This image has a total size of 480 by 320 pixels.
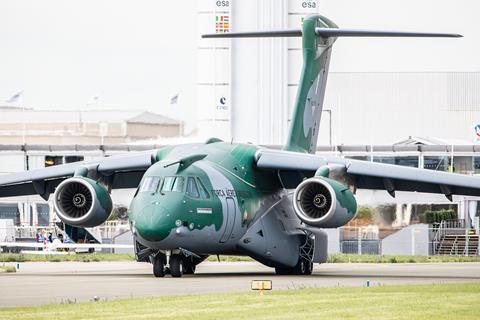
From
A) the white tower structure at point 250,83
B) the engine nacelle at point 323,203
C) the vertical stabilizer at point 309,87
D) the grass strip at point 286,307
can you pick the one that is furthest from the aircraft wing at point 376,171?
the white tower structure at point 250,83

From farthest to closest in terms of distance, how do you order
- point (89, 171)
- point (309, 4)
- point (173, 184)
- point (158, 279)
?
point (309, 4) < point (89, 171) < point (173, 184) < point (158, 279)

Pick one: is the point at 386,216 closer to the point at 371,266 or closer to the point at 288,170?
the point at 371,266

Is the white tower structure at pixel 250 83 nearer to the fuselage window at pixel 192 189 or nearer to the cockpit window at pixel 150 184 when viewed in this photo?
the fuselage window at pixel 192 189

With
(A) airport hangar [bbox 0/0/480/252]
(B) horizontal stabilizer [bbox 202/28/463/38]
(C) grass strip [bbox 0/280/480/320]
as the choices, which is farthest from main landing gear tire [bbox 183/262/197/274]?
(A) airport hangar [bbox 0/0/480/252]

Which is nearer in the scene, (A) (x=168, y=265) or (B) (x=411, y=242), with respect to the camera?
(A) (x=168, y=265)

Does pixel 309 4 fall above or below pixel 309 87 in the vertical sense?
above

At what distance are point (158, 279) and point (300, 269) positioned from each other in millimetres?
5723

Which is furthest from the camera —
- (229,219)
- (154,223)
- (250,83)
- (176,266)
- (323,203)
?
(250,83)

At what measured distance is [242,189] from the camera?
115 ft

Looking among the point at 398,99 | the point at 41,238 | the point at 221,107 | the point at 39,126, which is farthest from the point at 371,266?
the point at 39,126

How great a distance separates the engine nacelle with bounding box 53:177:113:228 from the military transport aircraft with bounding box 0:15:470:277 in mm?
26

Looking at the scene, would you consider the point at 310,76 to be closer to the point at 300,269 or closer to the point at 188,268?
the point at 300,269

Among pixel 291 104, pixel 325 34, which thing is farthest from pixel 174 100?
pixel 325 34

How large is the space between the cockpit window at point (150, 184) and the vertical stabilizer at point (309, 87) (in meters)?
6.54
